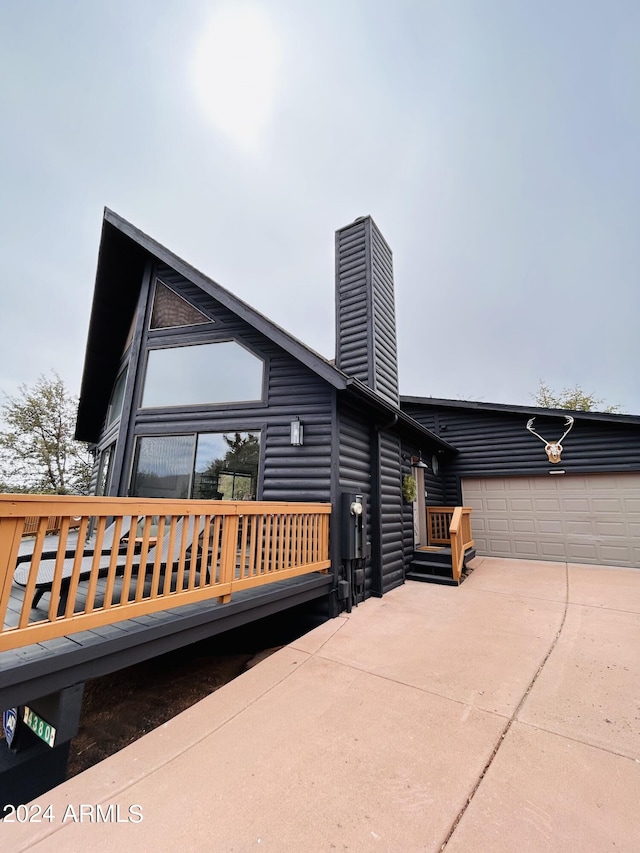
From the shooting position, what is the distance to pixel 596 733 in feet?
7.05

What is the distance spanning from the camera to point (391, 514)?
5668 mm

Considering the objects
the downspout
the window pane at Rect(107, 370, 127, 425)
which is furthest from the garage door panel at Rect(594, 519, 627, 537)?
the window pane at Rect(107, 370, 127, 425)

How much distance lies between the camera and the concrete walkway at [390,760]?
150cm

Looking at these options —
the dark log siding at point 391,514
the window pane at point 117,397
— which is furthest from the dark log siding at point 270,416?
the dark log siding at point 391,514

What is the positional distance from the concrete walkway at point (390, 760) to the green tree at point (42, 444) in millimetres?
16029

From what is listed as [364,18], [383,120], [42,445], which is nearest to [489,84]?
[383,120]

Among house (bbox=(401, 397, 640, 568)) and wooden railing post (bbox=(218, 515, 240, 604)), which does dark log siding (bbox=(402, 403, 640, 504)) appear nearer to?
house (bbox=(401, 397, 640, 568))

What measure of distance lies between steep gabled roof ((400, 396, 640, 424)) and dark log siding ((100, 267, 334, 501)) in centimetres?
537

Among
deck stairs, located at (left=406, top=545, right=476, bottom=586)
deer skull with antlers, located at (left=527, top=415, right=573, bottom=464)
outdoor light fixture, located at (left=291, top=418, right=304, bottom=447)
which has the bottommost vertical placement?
deck stairs, located at (left=406, top=545, right=476, bottom=586)

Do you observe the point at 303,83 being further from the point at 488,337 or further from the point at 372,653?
the point at 372,653

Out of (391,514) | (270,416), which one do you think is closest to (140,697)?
(270,416)

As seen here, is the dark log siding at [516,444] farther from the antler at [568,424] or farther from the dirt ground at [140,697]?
the dirt ground at [140,697]

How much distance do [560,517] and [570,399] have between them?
12742mm

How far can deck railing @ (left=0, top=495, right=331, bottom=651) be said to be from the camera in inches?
67.7
